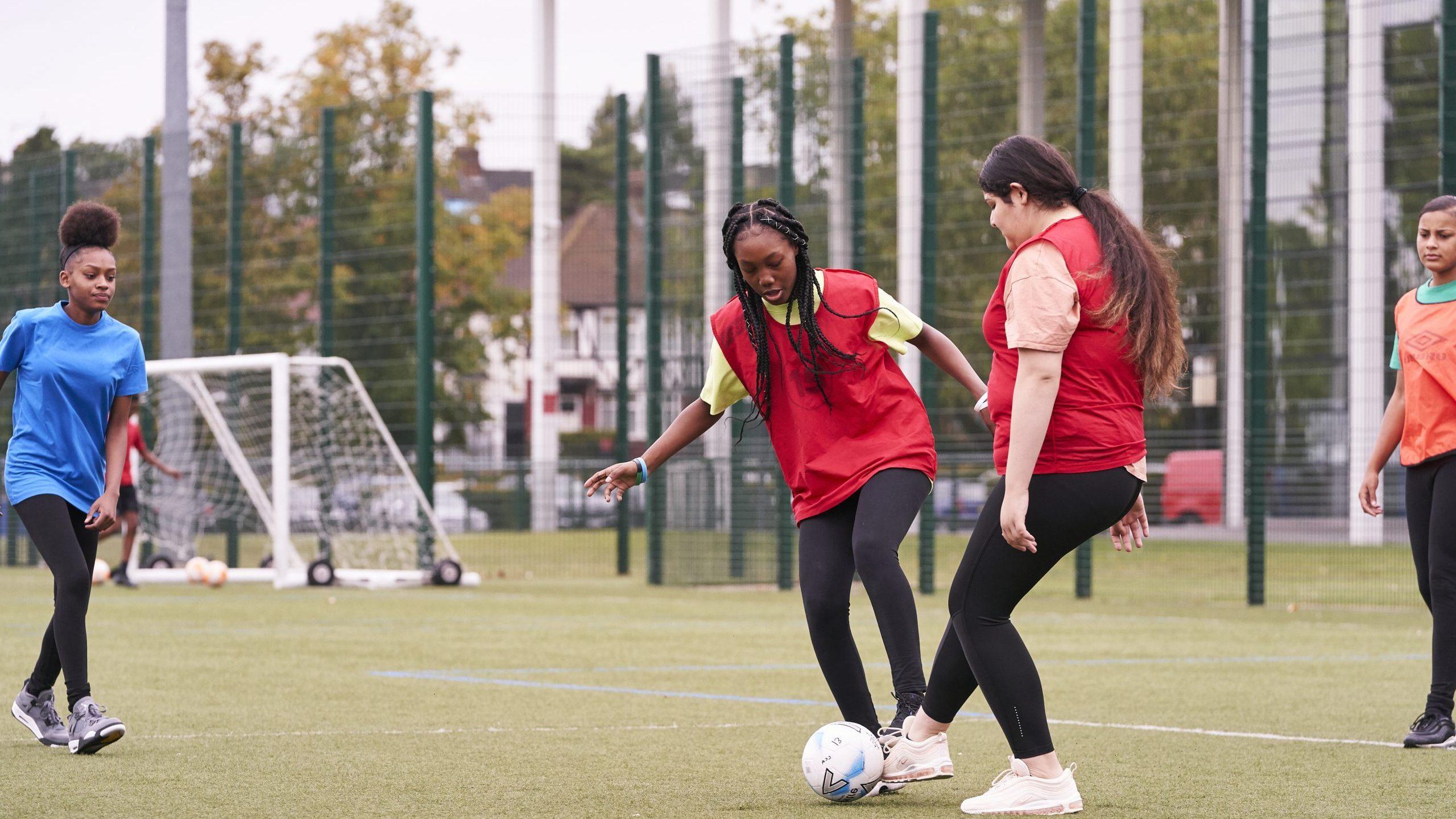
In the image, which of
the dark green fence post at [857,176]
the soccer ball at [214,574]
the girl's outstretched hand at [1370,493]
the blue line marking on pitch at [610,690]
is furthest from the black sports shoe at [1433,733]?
the soccer ball at [214,574]

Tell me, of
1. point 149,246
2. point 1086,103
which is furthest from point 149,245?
point 1086,103

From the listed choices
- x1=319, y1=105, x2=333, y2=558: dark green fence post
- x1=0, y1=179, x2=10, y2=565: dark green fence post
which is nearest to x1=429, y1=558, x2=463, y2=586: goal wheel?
x1=319, y1=105, x2=333, y2=558: dark green fence post

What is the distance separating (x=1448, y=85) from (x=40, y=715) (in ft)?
35.3

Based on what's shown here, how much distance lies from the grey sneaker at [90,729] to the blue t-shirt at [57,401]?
79cm

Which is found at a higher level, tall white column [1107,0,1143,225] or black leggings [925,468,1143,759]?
tall white column [1107,0,1143,225]

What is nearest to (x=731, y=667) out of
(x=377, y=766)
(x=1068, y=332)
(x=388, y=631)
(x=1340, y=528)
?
(x=388, y=631)

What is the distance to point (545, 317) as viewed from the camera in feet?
71.7

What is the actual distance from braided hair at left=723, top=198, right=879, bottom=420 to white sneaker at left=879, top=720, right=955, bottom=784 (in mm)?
1030

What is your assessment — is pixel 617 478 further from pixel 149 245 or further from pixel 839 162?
pixel 149 245

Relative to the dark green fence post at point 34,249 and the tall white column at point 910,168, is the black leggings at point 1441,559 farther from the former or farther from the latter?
the dark green fence post at point 34,249

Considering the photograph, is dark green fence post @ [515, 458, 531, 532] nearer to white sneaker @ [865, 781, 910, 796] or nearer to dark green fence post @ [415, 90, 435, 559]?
dark green fence post @ [415, 90, 435, 559]

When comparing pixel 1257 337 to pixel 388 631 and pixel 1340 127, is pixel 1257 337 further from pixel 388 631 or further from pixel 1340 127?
pixel 1340 127

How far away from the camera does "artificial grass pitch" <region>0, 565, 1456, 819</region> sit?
5.39 m

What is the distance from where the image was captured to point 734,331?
18.3 ft
